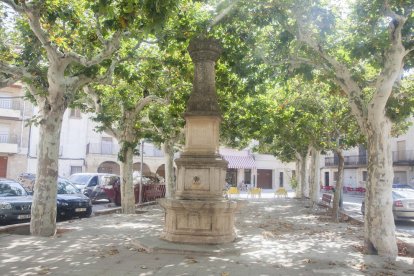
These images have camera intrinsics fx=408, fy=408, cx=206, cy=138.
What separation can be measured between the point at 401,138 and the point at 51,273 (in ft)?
129

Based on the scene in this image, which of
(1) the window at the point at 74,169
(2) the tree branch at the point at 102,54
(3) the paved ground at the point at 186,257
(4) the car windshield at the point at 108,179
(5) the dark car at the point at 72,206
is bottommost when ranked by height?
(3) the paved ground at the point at 186,257

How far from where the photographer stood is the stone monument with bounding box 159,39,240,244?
27.3 ft

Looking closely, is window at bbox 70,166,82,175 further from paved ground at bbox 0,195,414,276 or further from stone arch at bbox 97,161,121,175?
paved ground at bbox 0,195,414,276

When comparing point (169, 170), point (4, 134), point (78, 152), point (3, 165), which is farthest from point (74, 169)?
point (169, 170)

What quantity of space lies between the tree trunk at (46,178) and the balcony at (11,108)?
1102 inches

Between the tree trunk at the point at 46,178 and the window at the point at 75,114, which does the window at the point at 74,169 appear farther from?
the tree trunk at the point at 46,178

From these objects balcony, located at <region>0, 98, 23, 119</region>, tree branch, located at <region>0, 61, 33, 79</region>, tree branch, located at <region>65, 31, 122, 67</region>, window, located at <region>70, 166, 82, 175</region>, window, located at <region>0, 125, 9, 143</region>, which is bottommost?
window, located at <region>70, 166, 82, 175</region>

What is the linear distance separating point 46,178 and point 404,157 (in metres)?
36.9

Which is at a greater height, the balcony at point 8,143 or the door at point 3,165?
the balcony at point 8,143

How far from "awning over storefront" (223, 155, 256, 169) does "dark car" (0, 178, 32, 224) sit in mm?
35843

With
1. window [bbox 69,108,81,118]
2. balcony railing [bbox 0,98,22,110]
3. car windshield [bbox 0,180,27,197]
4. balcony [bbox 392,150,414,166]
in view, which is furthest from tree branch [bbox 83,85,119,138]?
balcony [bbox 392,150,414,166]

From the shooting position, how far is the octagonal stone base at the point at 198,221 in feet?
27.1

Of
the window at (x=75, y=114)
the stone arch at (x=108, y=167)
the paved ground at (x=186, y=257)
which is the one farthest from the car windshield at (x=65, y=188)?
the stone arch at (x=108, y=167)

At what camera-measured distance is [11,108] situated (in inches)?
1385
